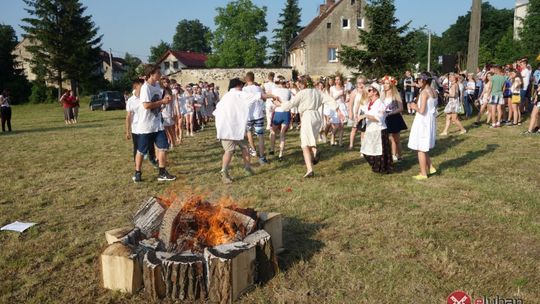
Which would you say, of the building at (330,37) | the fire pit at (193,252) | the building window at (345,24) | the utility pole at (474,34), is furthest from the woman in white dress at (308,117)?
the building window at (345,24)

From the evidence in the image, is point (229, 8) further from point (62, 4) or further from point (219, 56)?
point (62, 4)

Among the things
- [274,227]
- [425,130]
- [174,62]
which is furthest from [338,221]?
[174,62]

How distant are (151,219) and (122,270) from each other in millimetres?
767

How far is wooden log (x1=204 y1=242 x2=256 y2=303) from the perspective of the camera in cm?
363

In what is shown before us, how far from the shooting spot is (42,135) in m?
17.0

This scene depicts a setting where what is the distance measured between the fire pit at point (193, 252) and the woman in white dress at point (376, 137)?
13.0 ft

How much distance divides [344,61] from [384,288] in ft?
70.6

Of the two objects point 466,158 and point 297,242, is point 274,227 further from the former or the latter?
point 466,158

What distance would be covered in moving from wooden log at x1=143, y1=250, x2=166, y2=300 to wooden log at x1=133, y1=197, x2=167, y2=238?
708 millimetres

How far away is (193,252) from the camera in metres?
3.98

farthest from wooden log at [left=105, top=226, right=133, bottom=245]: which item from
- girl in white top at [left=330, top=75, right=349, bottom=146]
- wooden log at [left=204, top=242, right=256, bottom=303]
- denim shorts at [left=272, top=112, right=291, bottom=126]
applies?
girl in white top at [left=330, top=75, right=349, bottom=146]

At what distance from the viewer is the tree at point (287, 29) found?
2781 inches

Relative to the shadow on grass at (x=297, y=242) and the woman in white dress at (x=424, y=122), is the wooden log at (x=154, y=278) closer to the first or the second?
the shadow on grass at (x=297, y=242)

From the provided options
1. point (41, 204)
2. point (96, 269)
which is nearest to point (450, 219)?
point (96, 269)
